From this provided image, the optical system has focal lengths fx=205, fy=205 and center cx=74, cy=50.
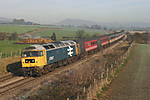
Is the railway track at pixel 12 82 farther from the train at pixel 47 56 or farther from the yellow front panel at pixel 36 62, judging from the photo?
the yellow front panel at pixel 36 62

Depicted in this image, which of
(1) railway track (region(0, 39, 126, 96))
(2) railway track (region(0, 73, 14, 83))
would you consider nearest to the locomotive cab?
(1) railway track (region(0, 39, 126, 96))

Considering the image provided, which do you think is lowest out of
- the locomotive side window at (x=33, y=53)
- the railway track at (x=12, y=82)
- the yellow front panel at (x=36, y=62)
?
the railway track at (x=12, y=82)

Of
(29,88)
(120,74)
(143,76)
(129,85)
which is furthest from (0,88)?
(143,76)

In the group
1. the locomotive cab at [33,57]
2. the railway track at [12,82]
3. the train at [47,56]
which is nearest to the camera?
the railway track at [12,82]

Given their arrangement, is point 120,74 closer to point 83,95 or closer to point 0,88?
point 83,95

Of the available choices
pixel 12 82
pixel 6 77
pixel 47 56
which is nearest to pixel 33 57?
pixel 47 56

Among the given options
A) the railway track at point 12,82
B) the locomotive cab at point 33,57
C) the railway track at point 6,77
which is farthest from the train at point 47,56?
the railway track at point 6,77

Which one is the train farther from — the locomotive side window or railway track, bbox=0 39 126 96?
railway track, bbox=0 39 126 96

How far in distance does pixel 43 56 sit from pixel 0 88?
19.3ft

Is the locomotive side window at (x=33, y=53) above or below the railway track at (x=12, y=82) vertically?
above

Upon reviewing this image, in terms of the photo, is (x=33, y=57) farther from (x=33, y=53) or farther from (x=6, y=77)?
(x=6, y=77)

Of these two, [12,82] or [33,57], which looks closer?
[12,82]

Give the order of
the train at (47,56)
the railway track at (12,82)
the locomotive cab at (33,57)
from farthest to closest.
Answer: the train at (47,56)
the locomotive cab at (33,57)
the railway track at (12,82)

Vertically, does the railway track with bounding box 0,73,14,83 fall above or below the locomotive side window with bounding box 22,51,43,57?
below
